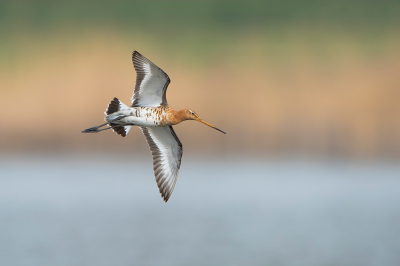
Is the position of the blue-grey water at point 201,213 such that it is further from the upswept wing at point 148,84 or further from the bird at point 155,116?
the upswept wing at point 148,84

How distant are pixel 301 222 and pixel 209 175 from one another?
637 cm

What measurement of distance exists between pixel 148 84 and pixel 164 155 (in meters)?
1.28

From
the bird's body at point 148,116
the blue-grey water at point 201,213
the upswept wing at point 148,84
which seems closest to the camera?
the bird's body at point 148,116

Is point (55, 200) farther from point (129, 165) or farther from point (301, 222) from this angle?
point (301, 222)

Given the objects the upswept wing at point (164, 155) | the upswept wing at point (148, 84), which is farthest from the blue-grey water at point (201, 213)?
the upswept wing at point (148, 84)

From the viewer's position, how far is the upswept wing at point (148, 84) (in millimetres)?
7556

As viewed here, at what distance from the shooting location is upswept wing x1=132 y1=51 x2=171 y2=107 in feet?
24.8

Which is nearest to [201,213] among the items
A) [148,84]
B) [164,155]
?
[164,155]

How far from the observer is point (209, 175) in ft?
74.4

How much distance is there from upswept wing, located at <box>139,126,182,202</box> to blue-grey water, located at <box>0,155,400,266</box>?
203 inches

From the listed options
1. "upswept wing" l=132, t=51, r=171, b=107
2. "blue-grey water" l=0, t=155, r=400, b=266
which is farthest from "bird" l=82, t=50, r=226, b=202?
"blue-grey water" l=0, t=155, r=400, b=266

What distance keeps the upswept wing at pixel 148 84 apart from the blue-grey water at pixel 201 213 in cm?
616

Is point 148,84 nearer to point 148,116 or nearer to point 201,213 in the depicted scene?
point 148,116

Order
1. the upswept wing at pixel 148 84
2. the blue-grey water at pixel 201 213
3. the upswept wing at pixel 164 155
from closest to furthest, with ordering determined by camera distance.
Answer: the upswept wing at pixel 148 84
the upswept wing at pixel 164 155
the blue-grey water at pixel 201 213
